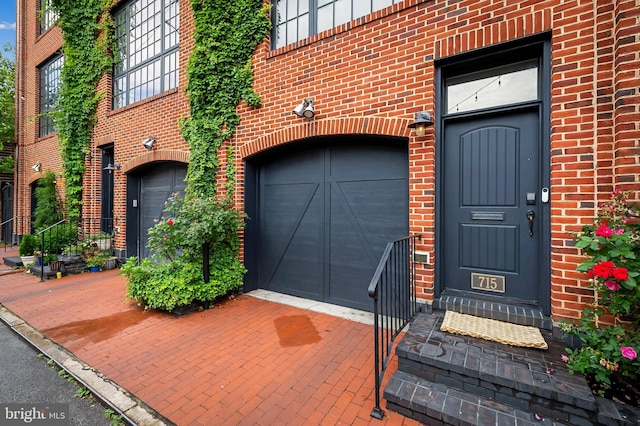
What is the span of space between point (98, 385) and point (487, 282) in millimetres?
3616

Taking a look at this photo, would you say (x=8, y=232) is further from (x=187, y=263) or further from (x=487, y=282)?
(x=487, y=282)

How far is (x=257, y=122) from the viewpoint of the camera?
445 cm

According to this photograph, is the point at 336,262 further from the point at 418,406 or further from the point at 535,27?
the point at 535,27

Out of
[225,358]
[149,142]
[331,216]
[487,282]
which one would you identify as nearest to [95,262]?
[149,142]

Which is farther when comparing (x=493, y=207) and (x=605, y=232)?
(x=493, y=207)

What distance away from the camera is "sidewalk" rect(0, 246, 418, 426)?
207 cm

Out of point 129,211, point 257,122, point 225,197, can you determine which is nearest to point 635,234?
point 257,122

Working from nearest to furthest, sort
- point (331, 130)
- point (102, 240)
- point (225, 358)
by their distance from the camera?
1. point (225, 358)
2. point (331, 130)
3. point (102, 240)

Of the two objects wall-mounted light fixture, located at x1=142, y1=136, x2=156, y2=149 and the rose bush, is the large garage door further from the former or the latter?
wall-mounted light fixture, located at x1=142, y1=136, x2=156, y2=149

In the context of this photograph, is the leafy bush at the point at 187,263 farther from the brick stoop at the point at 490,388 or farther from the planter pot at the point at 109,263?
the planter pot at the point at 109,263

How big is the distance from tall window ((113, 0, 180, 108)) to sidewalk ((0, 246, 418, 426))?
4.62m

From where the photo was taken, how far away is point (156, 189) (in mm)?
6547

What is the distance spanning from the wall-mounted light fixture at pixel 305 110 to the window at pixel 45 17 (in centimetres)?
1035

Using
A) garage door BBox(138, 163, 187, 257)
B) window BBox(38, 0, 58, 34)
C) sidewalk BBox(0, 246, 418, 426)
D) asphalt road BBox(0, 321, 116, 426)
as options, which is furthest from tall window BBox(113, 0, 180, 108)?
asphalt road BBox(0, 321, 116, 426)
